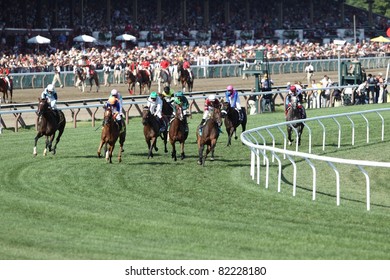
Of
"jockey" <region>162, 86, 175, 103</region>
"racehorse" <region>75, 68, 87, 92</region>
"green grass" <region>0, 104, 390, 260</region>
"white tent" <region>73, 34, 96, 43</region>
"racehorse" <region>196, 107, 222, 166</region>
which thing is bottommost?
"green grass" <region>0, 104, 390, 260</region>

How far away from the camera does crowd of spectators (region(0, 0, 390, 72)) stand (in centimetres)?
5388

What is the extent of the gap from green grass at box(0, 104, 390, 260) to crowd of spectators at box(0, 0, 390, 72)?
27.8 metres

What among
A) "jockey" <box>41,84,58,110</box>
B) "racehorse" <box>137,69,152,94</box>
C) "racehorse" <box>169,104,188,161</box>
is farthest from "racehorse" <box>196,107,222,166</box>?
"racehorse" <box>137,69,152,94</box>

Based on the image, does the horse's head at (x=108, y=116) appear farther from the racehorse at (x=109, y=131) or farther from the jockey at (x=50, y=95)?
the jockey at (x=50, y=95)

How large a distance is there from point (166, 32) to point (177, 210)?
49.8m

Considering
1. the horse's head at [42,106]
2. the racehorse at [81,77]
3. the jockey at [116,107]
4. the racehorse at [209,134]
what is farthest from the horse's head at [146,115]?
the racehorse at [81,77]

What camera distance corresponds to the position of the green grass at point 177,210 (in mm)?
12828

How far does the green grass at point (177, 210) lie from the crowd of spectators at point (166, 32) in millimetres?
27822

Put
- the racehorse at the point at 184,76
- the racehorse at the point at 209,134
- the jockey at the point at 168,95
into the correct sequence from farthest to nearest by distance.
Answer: the racehorse at the point at 184,76, the jockey at the point at 168,95, the racehorse at the point at 209,134

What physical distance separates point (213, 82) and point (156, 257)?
138 feet

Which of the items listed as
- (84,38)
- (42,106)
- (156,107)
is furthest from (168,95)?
(84,38)

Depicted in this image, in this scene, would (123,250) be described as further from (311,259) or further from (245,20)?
(245,20)

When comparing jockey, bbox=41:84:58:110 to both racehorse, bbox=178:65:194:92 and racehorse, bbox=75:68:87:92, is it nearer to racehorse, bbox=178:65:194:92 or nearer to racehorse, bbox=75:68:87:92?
racehorse, bbox=178:65:194:92

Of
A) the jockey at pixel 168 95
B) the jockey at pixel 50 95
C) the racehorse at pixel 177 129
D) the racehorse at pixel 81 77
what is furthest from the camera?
the racehorse at pixel 81 77
